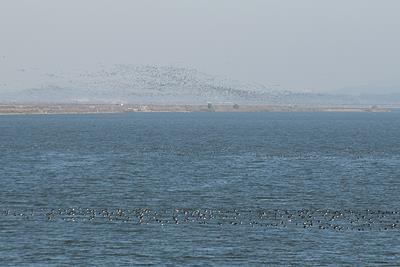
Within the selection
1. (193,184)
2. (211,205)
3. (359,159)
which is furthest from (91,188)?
(359,159)

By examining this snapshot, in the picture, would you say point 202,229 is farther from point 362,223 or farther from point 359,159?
point 359,159

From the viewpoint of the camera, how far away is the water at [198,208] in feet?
135

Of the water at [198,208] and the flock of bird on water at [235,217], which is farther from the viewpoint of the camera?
the flock of bird on water at [235,217]

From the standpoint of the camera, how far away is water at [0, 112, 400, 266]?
41.0 meters

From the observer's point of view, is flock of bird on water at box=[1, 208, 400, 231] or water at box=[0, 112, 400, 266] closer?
water at box=[0, 112, 400, 266]

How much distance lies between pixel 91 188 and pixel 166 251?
25710 millimetres

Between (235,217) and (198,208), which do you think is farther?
(198,208)

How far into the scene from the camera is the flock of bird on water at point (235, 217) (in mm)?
49156

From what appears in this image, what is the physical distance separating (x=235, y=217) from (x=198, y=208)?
425 cm

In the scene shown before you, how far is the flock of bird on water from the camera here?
1935 inches

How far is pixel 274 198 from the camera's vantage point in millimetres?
60906

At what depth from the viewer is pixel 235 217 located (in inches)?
2036

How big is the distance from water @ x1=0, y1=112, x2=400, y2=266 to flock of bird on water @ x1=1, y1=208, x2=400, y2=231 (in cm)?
6

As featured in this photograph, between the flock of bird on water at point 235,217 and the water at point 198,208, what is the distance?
0.06 m
